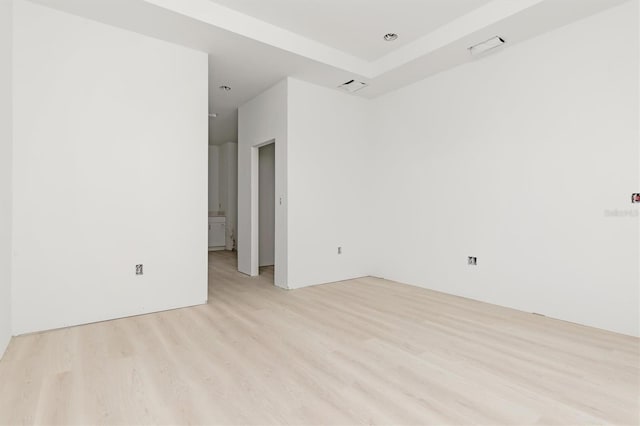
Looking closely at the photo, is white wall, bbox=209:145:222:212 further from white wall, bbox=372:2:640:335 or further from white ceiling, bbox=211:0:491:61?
white ceiling, bbox=211:0:491:61

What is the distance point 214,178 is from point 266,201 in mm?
3544

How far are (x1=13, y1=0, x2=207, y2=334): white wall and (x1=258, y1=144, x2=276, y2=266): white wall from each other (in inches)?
99.7

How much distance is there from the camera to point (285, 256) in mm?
4500

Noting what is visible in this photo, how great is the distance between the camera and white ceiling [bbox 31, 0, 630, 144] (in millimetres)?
2992

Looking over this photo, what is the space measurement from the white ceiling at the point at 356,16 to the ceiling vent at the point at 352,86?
668 millimetres

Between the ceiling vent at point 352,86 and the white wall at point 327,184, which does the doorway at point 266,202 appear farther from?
the ceiling vent at point 352,86

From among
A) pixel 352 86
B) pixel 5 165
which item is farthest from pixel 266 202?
pixel 5 165

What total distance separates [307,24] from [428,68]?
1.64m

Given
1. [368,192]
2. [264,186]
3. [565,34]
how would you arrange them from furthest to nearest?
[264,186]
[368,192]
[565,34]

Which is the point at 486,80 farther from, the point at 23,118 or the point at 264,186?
the point at 23,118

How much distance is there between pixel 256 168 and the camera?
5.32 metres

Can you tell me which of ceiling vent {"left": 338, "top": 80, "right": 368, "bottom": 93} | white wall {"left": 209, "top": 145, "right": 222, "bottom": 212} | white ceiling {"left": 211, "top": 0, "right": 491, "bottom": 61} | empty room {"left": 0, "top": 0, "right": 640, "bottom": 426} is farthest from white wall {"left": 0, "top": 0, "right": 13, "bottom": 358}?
white wall {"left": 209, "top": 145, "right": 222, "bottom": 212}

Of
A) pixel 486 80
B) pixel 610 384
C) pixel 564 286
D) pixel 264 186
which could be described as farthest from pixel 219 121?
pixel 610 384

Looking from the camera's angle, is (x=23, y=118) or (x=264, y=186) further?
(x=264, y=186)
